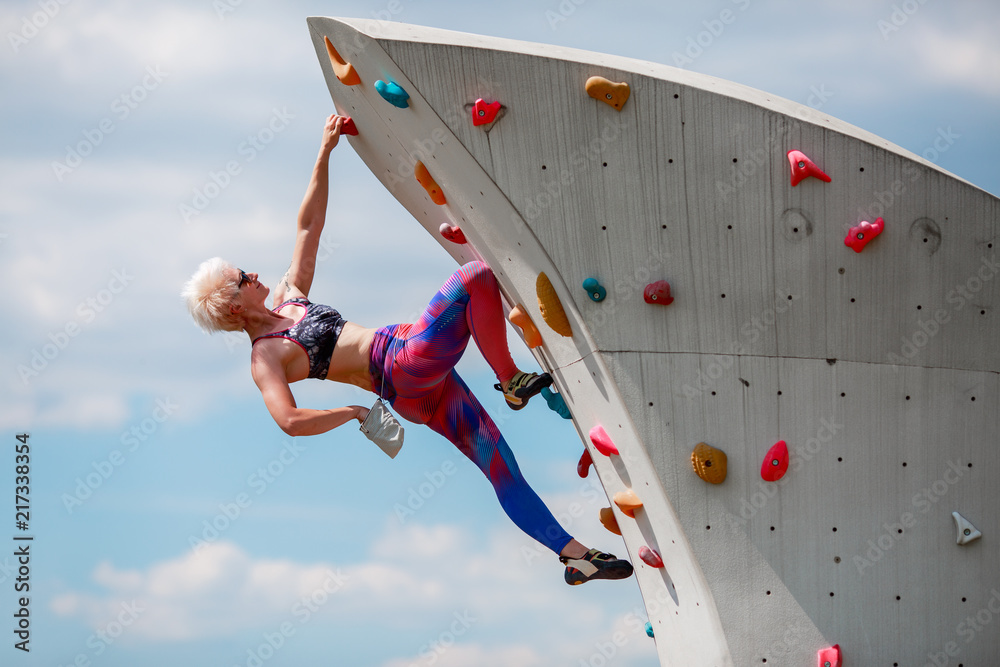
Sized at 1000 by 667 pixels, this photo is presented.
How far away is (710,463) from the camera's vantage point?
5.83 meters

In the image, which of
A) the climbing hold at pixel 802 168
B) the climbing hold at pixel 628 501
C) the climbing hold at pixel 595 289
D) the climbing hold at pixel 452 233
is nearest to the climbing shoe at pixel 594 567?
the climbing hold at pixel 628 501

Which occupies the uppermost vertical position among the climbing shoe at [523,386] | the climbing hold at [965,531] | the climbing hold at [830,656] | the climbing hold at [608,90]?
the climbing hold at [608,90]

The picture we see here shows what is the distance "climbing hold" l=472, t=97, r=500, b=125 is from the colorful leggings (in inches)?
35.4

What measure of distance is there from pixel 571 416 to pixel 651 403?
0.89 meters

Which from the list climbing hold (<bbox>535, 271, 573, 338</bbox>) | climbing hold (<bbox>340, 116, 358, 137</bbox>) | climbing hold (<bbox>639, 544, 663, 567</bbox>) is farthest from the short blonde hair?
climbing hold (<bbox>639, 544, 663, 567</bbox>)

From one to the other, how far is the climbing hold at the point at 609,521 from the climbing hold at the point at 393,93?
2808 mm

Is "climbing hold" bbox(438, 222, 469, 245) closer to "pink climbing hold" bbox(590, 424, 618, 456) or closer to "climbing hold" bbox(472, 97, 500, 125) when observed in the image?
"climbing hold" bbox(472, 97, 500, 125)

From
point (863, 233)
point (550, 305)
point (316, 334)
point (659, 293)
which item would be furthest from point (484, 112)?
point (863, 233)

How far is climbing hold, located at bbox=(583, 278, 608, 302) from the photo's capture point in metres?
5.92

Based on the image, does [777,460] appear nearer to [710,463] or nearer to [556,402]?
[710,463]

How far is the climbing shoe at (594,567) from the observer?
644 centimetres

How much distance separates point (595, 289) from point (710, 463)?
115 centimetres

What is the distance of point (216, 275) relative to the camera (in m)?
6.38

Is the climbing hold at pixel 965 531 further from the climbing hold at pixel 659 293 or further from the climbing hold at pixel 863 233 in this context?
the climbing hold at pixel 659 293
